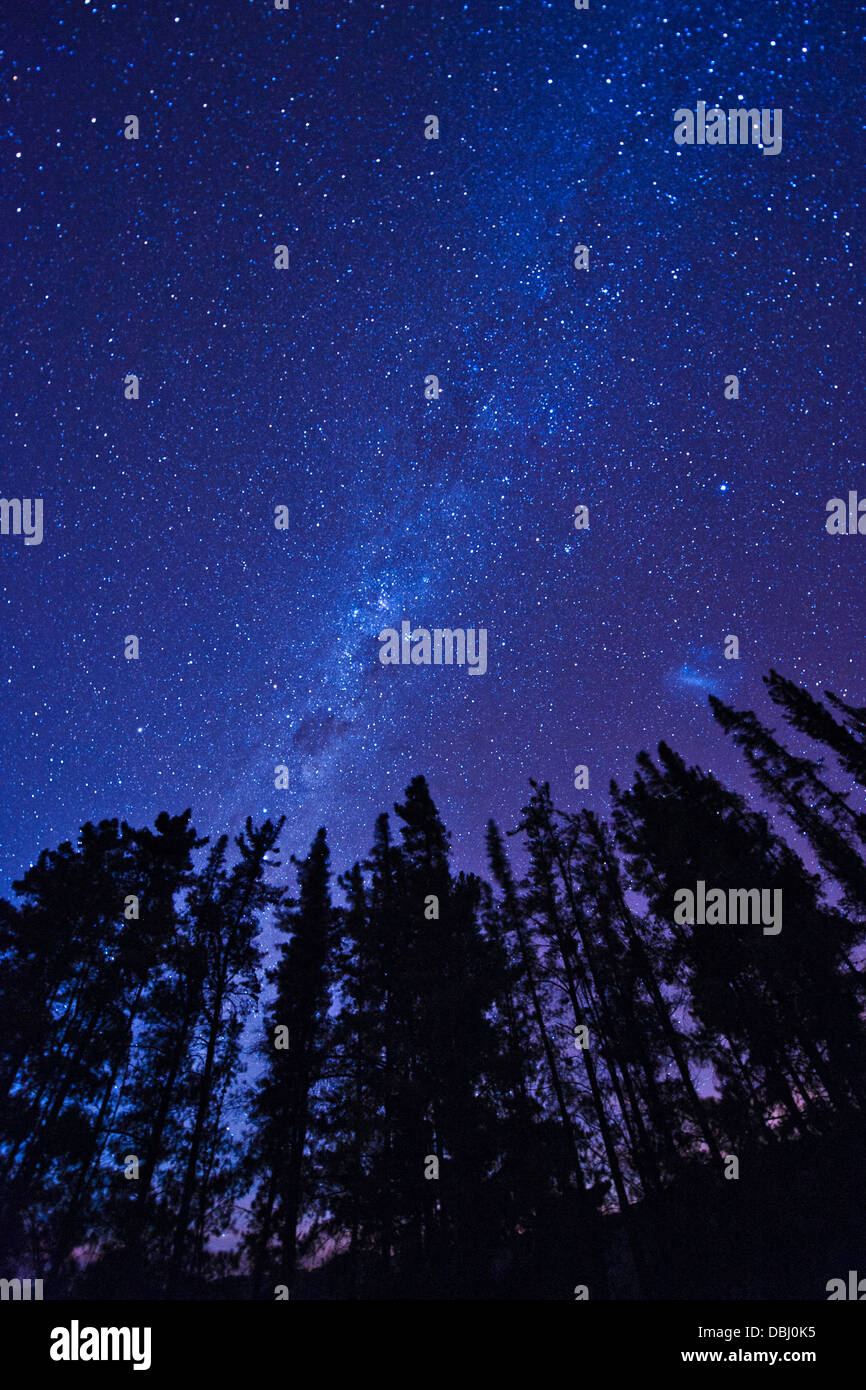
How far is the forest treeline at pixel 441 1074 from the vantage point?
57.3 ft

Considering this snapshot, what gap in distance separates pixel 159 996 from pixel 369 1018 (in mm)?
7748

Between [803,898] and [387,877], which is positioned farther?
[387,877]

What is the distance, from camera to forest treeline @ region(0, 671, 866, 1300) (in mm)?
17453

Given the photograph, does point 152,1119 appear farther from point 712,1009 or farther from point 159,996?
point 712,1009

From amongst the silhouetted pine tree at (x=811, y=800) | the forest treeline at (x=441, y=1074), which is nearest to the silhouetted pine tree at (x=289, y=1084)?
the forest treeline at (x=441, y=1074)

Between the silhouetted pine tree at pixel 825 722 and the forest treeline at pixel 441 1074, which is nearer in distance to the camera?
the forest treeline at pixel 441 1074

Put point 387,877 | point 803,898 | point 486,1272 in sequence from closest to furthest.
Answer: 1. point 486,1272
2. point 803,898
3. point 387,877

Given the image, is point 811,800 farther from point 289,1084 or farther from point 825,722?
point 289,1084

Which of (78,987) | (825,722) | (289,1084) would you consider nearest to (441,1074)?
(289,1084)

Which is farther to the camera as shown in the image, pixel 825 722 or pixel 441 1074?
pixel 825 722

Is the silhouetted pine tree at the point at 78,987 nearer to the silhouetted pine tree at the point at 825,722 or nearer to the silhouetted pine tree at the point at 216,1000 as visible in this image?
the silhouetted pine tree at the point at 216,1000

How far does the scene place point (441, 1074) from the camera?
1891cm
